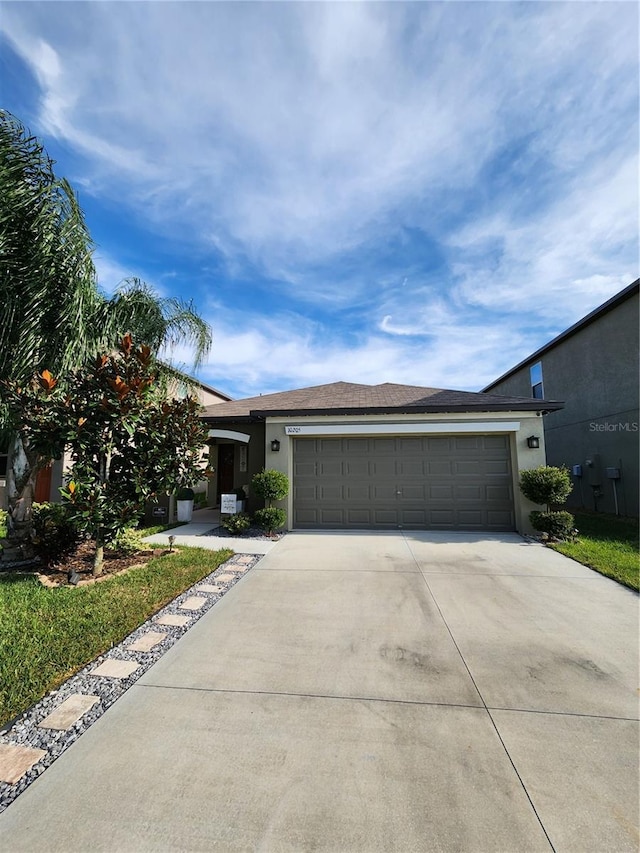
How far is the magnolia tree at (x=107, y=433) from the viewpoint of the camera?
5.43m

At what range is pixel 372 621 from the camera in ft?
13.9

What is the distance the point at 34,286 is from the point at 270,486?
231 inches

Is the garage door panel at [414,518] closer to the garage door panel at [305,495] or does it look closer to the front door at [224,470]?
the garage door panel at [305,495]

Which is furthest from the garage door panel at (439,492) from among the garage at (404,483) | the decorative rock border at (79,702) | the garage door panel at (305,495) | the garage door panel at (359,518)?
the decorative rock border at (79,702)

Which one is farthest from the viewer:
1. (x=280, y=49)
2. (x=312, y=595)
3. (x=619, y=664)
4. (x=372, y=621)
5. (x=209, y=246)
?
(x=209, y=246)

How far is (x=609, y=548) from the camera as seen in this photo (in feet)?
24.1

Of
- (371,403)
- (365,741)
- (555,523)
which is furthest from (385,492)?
(365,741)

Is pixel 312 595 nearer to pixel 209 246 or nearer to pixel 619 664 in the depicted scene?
pixel 619 664

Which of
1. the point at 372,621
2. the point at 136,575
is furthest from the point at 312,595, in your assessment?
Answer: the point at 136,575

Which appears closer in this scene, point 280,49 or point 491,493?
point 280,49

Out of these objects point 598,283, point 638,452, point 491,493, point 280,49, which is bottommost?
point 491,493

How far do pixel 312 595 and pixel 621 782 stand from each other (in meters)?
3.49

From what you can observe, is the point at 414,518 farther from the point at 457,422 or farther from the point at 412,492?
the point at 457,422

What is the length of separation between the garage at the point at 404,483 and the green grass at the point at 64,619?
3909mm
